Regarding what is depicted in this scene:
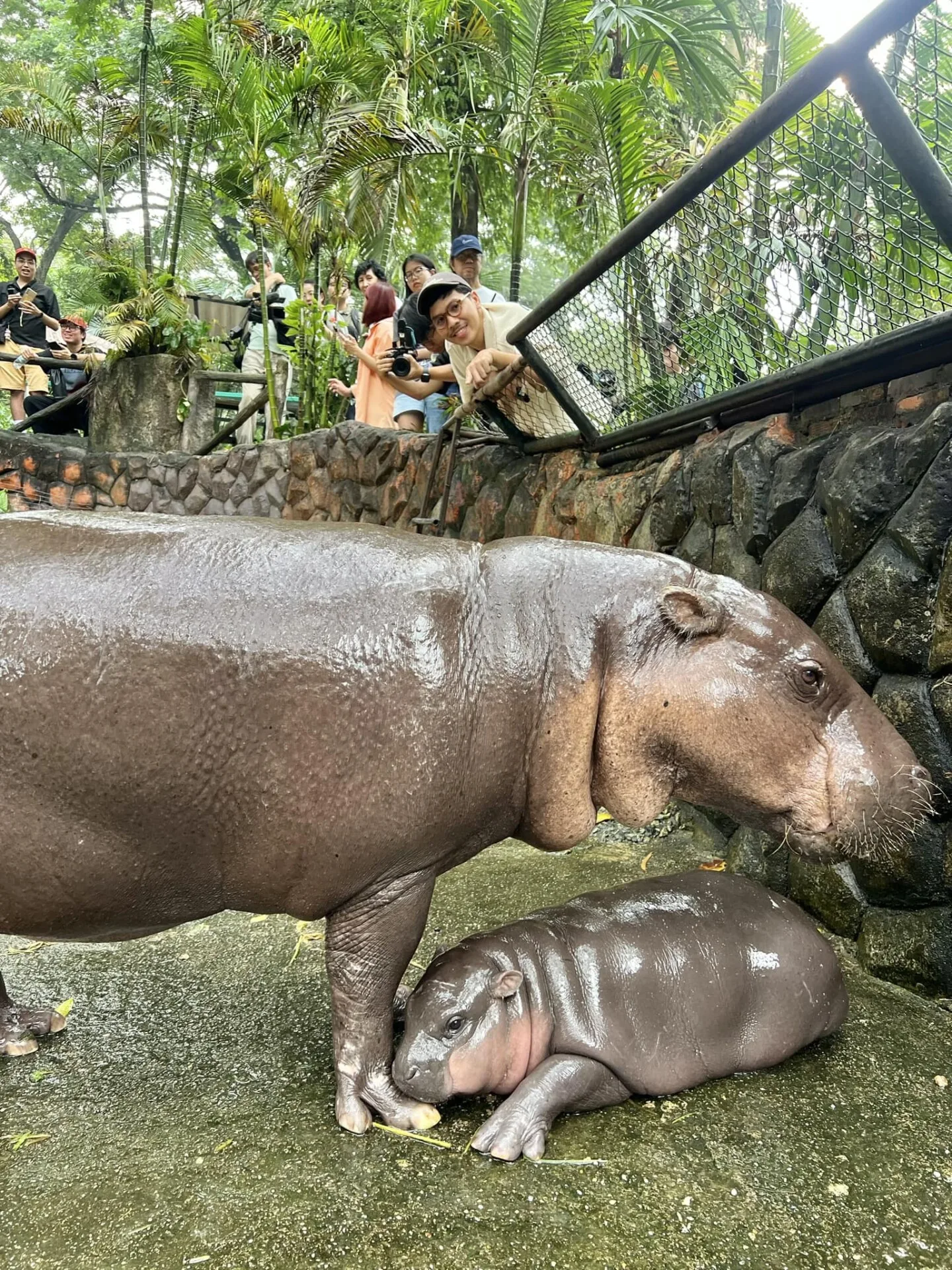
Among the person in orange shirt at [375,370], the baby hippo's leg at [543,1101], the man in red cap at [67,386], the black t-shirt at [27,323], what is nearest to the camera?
A: the baby hippo's leg at [543,1101]

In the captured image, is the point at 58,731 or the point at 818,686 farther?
the point at 818,686

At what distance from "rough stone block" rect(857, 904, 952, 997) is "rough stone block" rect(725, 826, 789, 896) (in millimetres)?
402

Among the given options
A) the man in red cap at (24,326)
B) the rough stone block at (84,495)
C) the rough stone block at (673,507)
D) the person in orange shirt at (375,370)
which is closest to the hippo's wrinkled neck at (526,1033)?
the rough stone block at (673,507)

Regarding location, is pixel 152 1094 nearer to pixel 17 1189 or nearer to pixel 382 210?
pixel 17 1189

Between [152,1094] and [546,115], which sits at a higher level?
[546,115]

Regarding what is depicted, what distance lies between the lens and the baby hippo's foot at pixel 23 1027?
2.07 meters

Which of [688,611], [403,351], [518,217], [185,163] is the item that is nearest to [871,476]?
[688,611]

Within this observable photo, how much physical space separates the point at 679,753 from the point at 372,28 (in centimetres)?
1253

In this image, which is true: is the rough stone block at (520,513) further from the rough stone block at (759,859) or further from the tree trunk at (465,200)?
the tree trunk at (465,200)

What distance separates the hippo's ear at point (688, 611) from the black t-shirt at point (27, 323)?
35.1 feet

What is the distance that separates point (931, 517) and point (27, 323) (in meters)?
10.8

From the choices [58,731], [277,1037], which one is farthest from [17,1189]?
[58,731]

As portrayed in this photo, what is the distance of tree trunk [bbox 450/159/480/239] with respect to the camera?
11.3 m

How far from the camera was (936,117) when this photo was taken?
79.6 inches
